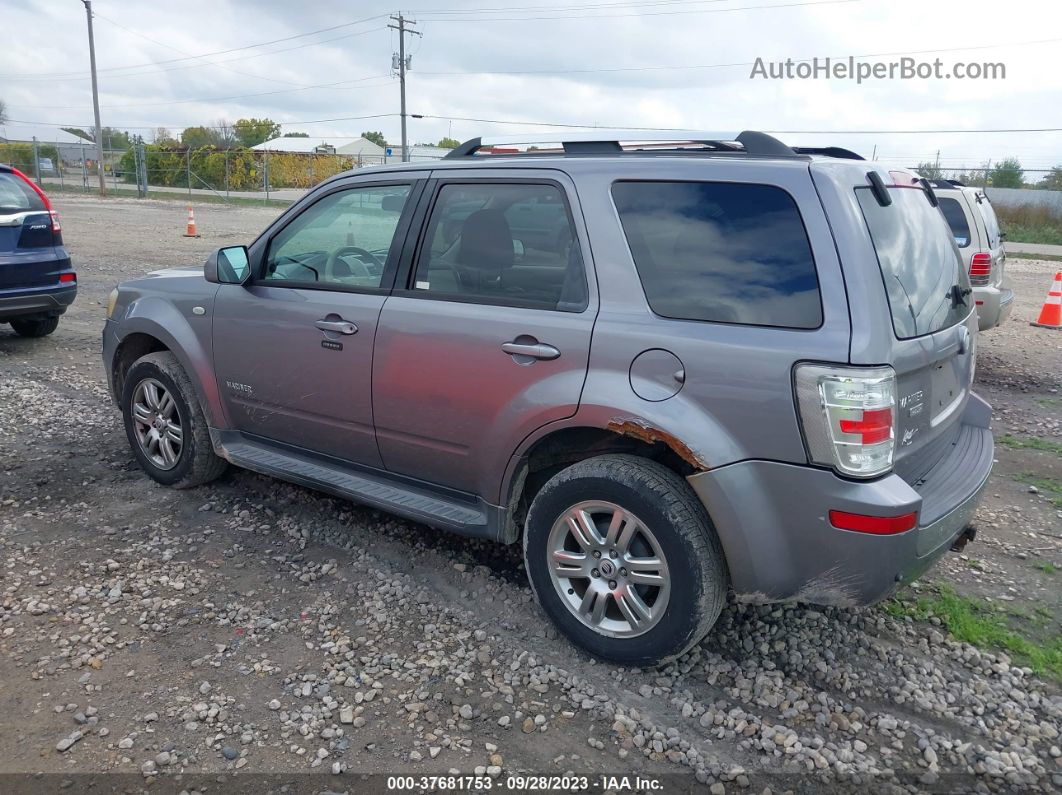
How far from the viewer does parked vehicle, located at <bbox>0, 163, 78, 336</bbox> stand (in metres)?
7.66

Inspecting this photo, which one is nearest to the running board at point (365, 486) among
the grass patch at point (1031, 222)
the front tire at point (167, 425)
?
the front tire at point (167, 425)

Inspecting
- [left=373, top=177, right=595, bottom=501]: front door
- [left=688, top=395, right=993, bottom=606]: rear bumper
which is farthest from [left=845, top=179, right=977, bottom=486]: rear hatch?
[left=373, top=177, right=595, bottom=501]: front door

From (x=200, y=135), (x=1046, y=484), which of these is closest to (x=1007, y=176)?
(x=1046, y=484)

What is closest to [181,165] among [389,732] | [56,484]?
[56,484]

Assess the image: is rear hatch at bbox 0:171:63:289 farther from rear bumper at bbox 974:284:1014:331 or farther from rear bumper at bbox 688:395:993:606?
rear bumper at bbox 974:284:1014:331

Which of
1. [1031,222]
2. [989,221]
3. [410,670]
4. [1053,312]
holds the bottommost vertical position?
[410,670]

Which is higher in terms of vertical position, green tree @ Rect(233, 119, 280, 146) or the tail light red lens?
green tree @ Rect(233, 119, 280, 146)

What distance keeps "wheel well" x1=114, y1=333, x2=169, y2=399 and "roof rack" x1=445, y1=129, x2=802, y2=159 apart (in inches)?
99.0

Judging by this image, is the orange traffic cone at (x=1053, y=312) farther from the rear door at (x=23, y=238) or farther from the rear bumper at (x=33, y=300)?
the rear door at (x=23, y=238)

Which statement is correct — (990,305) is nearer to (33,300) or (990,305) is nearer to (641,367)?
(641,367)

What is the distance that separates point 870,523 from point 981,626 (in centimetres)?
134

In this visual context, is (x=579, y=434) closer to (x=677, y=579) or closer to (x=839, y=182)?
(x=677, y=579)

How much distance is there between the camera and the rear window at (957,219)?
8836mm

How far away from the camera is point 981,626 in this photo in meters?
3.59
